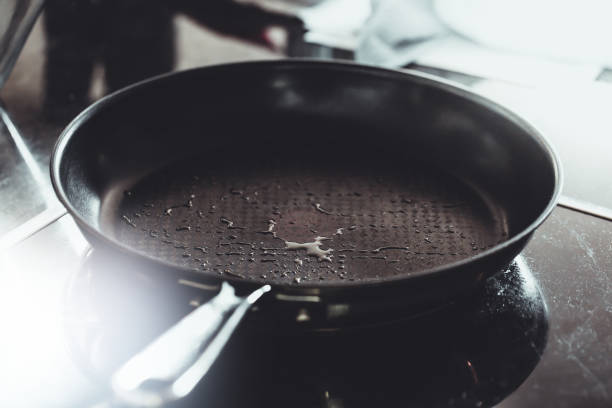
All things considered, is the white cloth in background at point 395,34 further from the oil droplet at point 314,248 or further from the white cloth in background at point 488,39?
the oil droplet at point 314,248

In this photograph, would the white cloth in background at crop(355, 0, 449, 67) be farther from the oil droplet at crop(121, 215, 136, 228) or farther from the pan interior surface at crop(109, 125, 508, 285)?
the oil droplet at crop(121, 215, 136, 228)

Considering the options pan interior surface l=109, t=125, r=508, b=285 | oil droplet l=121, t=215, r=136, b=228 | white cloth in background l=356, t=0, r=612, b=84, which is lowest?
oil droplet l=121, t=215, r=136, b=228

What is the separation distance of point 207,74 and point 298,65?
3.9 inches

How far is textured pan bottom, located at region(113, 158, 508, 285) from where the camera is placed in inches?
18.9

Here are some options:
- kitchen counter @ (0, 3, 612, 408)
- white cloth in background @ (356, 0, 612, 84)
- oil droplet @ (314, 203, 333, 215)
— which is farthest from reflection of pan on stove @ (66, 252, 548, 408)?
white cloth in background @ (356, 0, 612, 84)

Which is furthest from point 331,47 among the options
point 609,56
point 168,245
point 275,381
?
A: point 275,381

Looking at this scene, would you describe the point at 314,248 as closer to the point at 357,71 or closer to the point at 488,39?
the point at 357,71

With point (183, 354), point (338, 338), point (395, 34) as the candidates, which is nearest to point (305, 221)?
point (338, 338)

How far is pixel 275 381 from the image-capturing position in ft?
1.32

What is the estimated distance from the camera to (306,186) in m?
A: 0.59

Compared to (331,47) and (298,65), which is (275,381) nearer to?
(298,65)

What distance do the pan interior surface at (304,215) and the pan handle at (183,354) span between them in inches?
4.6

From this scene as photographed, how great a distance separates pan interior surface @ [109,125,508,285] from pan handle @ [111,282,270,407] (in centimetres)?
12

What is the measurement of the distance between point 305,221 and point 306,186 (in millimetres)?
66
